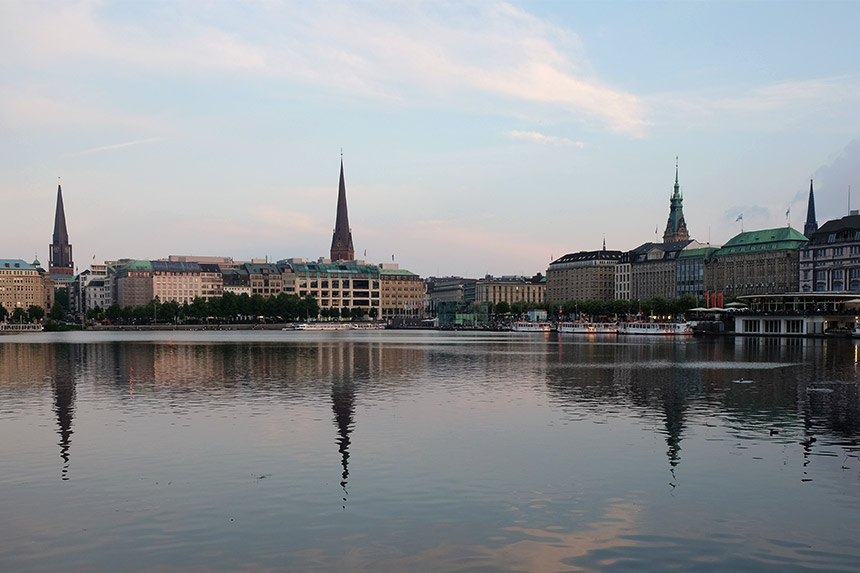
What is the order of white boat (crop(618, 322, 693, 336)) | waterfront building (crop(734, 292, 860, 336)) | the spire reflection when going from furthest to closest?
1. white boat (crop(618, 322, 693, 336))
2. waterfront building (crop(734, 292, 860, 336))
3. the spire reflection

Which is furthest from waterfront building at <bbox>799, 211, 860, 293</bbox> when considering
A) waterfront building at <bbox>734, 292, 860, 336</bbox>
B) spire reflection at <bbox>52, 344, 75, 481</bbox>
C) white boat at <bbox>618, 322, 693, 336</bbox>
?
spire reflection at <bbox>52, 344, 75, 481</bbox>

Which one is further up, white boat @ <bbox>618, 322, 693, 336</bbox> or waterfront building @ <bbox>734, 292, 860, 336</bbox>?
waterfront building @ <bbox>734, 292, 860, 336</bbox>

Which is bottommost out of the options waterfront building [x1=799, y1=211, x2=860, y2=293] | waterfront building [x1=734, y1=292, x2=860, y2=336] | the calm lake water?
the calm lake water

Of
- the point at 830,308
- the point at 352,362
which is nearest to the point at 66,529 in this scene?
the point at 352,362

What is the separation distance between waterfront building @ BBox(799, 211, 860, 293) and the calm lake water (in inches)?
5430

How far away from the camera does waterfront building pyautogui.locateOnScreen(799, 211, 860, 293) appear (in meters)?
169

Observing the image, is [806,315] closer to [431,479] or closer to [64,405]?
[64,405]

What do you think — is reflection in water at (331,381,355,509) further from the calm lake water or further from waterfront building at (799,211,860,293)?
waterfront building at (799,211,860,293)

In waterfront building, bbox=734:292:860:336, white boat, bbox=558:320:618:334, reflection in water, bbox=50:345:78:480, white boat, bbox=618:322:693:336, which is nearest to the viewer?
reflection in water, bbox=50:345:78:480

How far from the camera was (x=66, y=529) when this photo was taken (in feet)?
61.0

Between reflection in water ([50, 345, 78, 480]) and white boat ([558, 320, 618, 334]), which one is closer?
reflection in water ([50, 345, 78, 480])

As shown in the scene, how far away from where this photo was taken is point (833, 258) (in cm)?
17538

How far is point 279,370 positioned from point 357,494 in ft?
142

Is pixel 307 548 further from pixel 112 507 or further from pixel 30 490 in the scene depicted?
pixel 30 490
